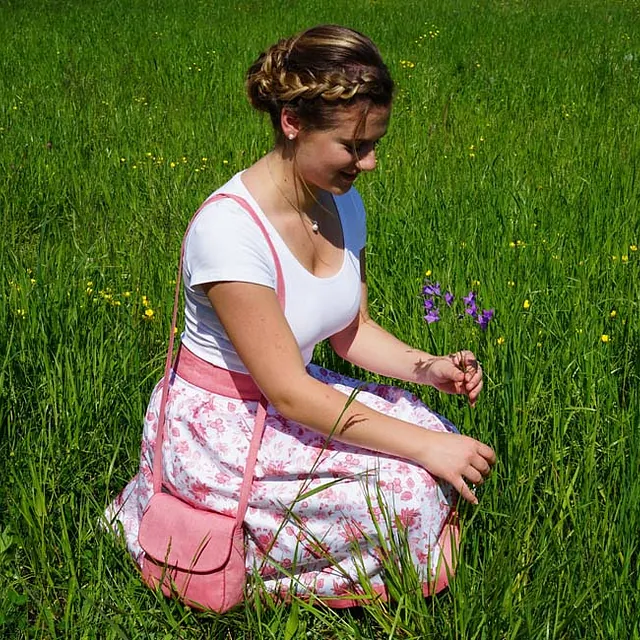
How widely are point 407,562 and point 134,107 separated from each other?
4793 mm

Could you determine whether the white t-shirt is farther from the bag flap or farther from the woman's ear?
the bag flap

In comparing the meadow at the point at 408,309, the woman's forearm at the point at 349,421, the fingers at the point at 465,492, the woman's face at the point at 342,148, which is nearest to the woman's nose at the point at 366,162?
the woman's face at the point at 342,148

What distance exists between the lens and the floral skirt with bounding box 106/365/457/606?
1.88m

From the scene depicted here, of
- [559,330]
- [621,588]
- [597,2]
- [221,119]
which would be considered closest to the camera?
[621,588]

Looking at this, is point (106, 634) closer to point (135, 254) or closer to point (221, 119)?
point (135, 254)

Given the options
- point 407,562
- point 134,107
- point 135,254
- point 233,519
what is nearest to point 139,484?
point 233,519

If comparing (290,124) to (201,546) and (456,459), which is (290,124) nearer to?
(456,459)

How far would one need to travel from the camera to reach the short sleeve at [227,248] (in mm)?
1831

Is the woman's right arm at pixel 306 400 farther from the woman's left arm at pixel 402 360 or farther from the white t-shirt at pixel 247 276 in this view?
the woman's left arm at pixel 402 360

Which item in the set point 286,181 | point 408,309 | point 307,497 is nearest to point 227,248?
point 286,181

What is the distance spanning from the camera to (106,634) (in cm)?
187

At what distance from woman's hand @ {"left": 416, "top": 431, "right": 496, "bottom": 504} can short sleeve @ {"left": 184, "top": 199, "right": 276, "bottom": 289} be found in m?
0.49

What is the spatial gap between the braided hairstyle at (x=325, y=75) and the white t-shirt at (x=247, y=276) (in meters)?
0.24

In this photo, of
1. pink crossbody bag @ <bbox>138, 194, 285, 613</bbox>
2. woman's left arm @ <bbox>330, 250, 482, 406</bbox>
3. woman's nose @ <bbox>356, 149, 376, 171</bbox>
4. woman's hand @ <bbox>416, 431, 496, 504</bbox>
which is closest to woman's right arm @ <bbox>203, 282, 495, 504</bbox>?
woman's hand @ <bbox>416, 431, 496, 504</bbox>
